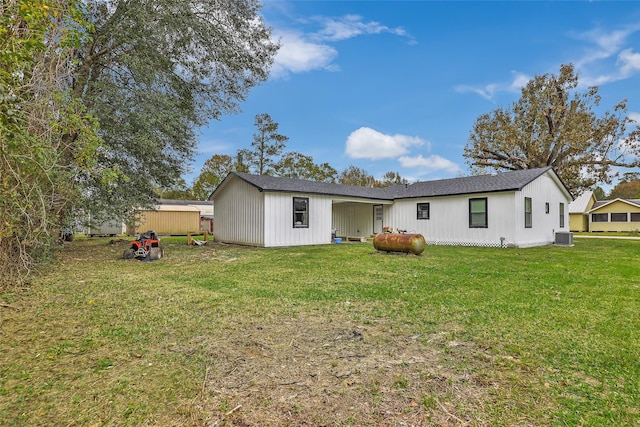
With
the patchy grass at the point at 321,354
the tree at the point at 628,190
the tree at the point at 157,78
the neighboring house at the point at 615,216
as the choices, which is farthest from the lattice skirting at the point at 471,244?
the tree at the point at 628,190

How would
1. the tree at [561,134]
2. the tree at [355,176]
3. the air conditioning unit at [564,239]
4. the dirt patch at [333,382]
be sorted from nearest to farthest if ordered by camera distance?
1. the dirt patch at [333,382]
2. the air conditioning unit at [564,239]
3. the tree at [561,134]
4. the tree at [355,176]

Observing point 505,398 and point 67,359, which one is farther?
point 67,359

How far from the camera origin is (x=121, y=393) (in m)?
2.47

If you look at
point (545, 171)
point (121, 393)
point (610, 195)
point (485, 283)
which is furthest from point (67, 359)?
point (610, 195)

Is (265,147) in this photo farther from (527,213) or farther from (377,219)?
(527,213)

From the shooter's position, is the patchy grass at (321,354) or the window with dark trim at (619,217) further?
the window with dark trim at (619,217)

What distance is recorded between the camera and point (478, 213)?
14828 millimetres

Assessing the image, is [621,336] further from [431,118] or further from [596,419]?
[431,118]

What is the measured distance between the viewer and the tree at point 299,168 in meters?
32.9

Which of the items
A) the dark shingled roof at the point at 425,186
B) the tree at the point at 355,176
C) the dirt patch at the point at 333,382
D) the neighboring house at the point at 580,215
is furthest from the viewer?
the tree at the point at 355,176

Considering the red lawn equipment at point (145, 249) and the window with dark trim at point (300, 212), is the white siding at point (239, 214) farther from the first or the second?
the red lawn equipment at point (145, 249)

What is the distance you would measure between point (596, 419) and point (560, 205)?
1938cm

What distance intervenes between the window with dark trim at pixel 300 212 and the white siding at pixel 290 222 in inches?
6.1

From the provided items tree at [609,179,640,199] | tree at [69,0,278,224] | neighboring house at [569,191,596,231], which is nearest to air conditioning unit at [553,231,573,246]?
tree at [69,0,278,224]
